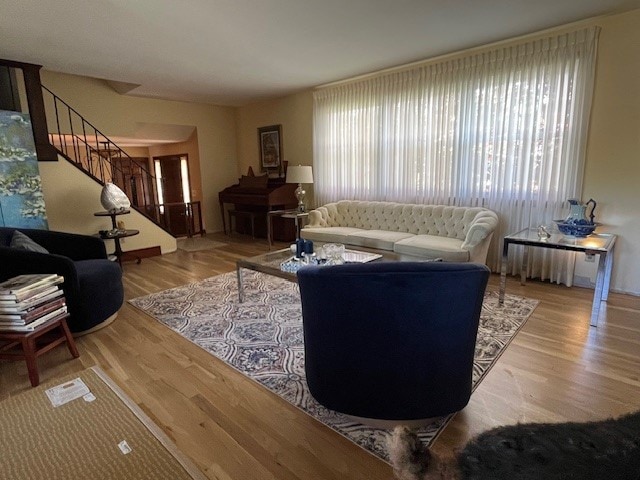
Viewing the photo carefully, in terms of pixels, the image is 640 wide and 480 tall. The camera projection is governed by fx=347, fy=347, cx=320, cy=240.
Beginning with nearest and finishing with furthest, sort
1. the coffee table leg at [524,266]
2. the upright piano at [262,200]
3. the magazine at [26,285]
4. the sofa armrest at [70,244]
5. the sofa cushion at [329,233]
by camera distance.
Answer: the magazine at [26,285], the sofa armrest at [70,244], the coffee table leg at [524,266], the sofa cushion at [329,233], the upright piano at [262,200]

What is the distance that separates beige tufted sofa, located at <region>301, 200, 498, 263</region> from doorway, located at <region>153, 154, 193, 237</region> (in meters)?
3.51

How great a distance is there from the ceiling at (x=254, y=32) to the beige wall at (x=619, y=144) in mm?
288

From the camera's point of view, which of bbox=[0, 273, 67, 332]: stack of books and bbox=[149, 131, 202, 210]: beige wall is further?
bbox=[149, 131, 202, 210]: beige wall

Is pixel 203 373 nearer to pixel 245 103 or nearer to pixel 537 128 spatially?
pixel 537 128

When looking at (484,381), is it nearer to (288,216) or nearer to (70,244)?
(70,244)

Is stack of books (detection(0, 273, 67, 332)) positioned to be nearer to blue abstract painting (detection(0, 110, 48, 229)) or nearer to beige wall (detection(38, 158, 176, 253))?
blue abstract painting (detection(0, 110, 48, 229))

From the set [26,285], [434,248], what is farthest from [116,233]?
[434,248]

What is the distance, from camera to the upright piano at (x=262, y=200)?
20.1 ft

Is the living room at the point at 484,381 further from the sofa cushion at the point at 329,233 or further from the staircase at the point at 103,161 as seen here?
the sofa cushion at the point at 329,233

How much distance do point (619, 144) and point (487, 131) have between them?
122 cm

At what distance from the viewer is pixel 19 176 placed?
4121 mm

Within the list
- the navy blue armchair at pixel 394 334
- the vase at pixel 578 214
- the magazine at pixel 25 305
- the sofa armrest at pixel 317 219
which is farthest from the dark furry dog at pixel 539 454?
the sofa armrest at pixel 317 219

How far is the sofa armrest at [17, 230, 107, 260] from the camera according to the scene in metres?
3.38

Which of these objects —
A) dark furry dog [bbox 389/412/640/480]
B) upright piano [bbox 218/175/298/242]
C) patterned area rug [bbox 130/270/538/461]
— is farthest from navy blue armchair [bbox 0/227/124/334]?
upright piano [bbox 218/175/298/242]
